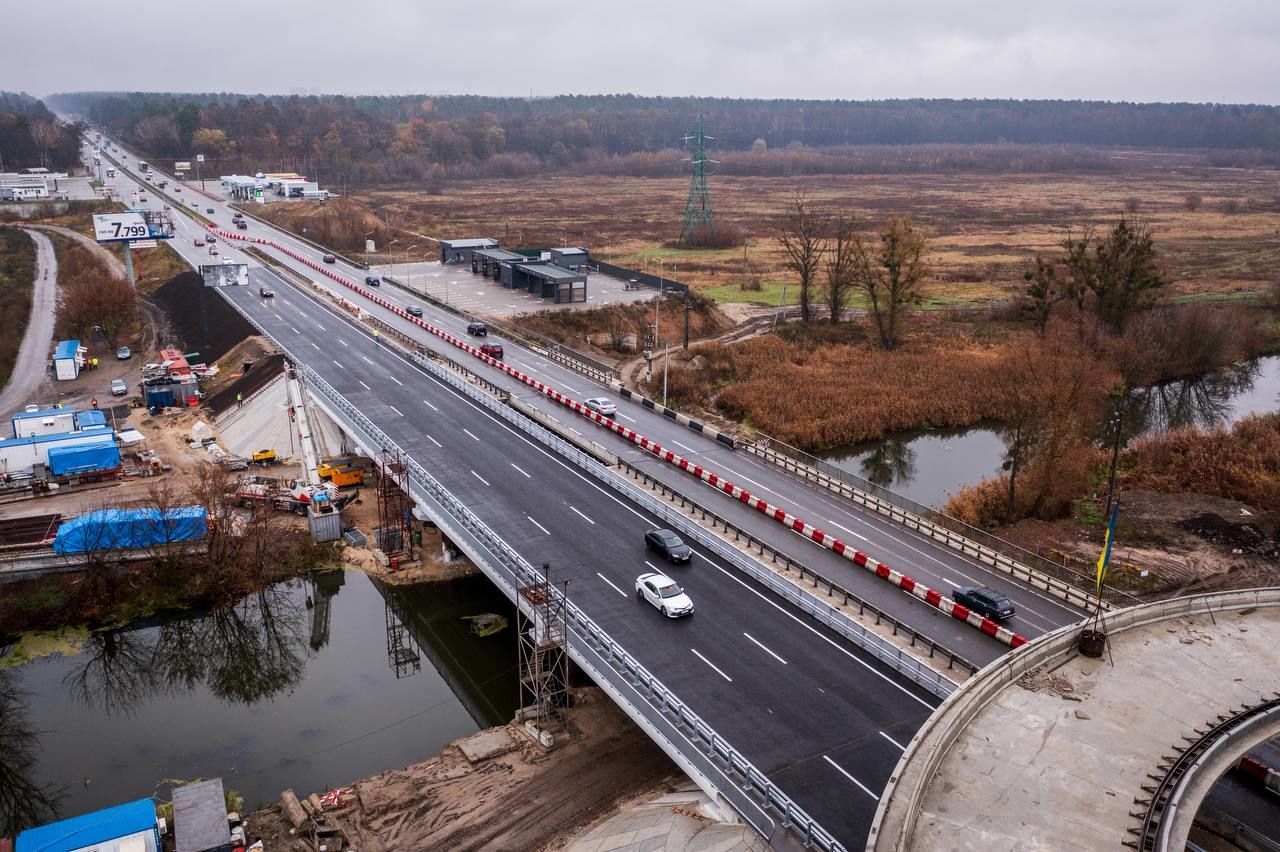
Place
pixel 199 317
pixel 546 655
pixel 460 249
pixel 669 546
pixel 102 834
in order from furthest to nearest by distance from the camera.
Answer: pixel 460 249 < pixel 199 317 < pixel 669 546 < pixel 546 655 < pixel 102 834

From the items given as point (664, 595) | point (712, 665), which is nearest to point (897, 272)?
point (664, 595)

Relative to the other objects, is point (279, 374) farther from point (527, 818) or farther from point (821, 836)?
point (821, 836)

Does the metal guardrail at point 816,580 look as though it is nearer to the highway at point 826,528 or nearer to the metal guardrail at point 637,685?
the highway at point 826,528

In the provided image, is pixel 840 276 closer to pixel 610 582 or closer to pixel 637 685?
pixel 610 582

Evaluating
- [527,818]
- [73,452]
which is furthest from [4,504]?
[527,818]

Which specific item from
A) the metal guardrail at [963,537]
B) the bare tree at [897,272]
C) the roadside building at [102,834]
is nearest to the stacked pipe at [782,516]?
the metal guardrail at [963,537]

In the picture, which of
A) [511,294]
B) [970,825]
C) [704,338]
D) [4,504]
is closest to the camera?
[970,825]
